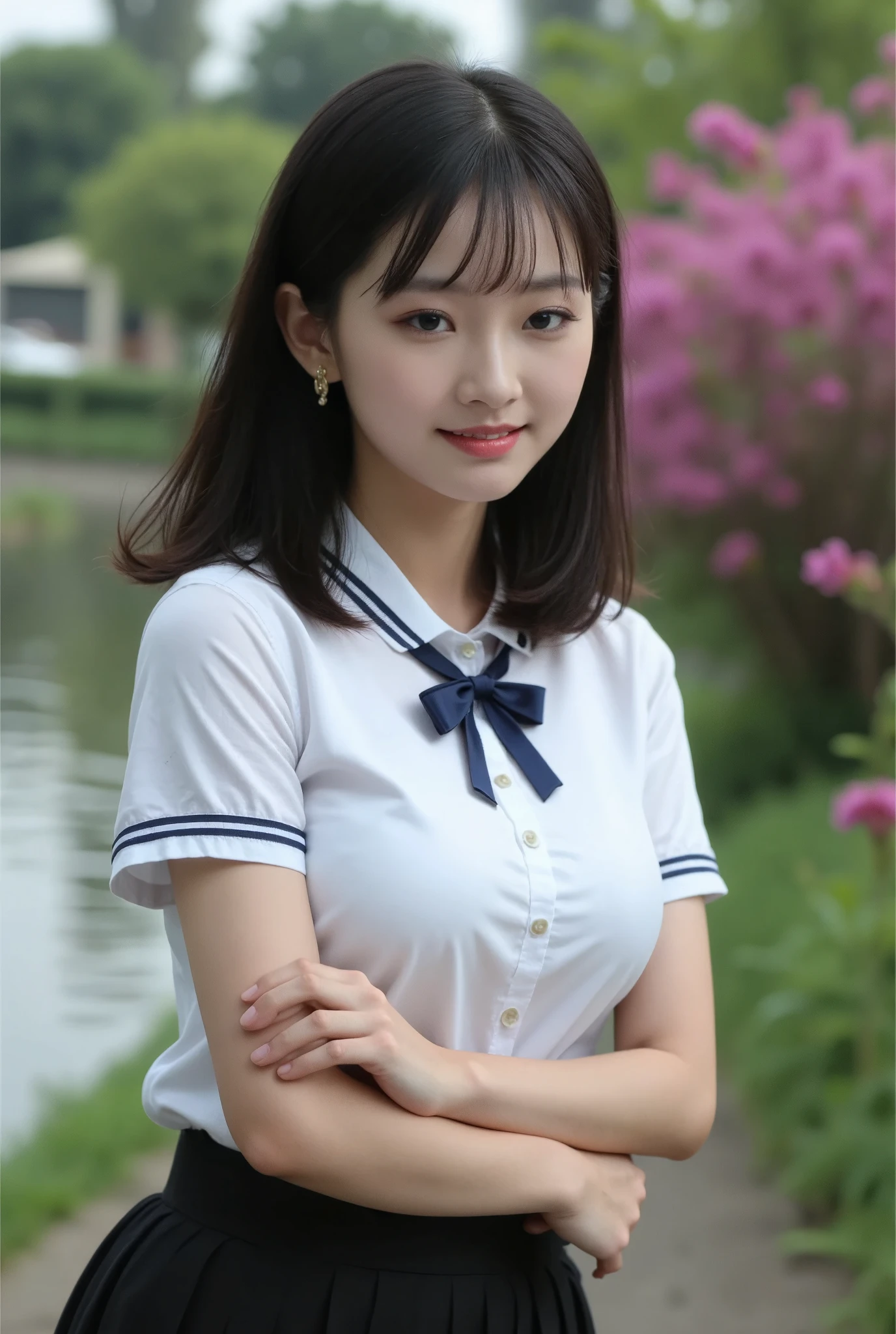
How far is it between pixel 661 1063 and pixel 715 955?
2728mm

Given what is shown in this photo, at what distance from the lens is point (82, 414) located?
24719 mm

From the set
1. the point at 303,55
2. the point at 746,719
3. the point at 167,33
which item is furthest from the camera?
the point at 303,55

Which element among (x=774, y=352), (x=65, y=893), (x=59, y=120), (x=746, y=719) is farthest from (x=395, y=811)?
(x=59, y=120)

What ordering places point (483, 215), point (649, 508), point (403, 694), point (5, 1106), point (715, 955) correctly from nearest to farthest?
point (483, 215)
point (403, 694)
point (5, 1106)
point (715, 955)
point (649, 508)

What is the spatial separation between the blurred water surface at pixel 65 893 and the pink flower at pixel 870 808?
1224 mm

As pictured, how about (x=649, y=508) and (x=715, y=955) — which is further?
(x=649, y=508)

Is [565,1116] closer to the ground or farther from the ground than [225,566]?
closer to the ground

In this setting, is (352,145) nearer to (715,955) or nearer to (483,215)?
(483,215)

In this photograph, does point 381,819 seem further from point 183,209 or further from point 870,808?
point 183,209

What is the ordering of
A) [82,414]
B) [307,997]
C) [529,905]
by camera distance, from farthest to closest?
[82,414] → [529,905] → [307,997]

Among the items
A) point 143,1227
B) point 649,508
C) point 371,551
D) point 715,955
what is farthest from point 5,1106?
point 649,508

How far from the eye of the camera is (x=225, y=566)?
128 centimetres

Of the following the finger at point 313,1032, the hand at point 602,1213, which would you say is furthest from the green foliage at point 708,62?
the finger at point 313,1032

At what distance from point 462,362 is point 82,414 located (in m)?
24.4
